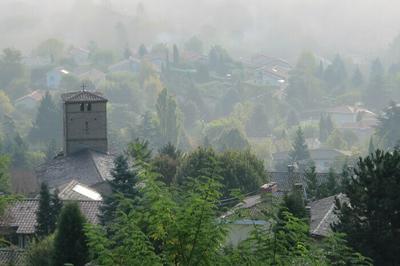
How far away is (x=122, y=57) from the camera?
18188cm

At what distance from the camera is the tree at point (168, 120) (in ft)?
356

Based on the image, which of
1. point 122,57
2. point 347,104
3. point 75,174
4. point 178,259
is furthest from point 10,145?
point 122,57

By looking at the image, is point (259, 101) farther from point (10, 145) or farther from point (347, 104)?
point (10, 145)

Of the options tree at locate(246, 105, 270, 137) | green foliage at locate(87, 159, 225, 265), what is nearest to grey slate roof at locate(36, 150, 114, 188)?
green foliage at locate(87, 159, 225, 265)

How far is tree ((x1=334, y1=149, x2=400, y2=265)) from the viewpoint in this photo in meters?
22.1

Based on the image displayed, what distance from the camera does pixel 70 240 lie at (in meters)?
28.1

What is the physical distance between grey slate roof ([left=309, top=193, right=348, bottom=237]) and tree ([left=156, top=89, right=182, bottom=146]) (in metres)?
71.9

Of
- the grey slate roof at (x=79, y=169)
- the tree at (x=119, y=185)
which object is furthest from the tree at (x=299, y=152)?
the tree at (x=119, y=185)

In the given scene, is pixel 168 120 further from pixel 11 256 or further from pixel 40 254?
pixel 40 254

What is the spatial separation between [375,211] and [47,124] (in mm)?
84424

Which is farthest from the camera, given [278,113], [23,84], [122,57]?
[122,57]

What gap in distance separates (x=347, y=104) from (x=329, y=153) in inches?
1901

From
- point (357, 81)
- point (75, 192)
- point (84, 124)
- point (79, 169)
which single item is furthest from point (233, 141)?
point (357, 81)

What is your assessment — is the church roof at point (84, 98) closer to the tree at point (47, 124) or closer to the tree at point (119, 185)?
the tree at point (119, 185)
